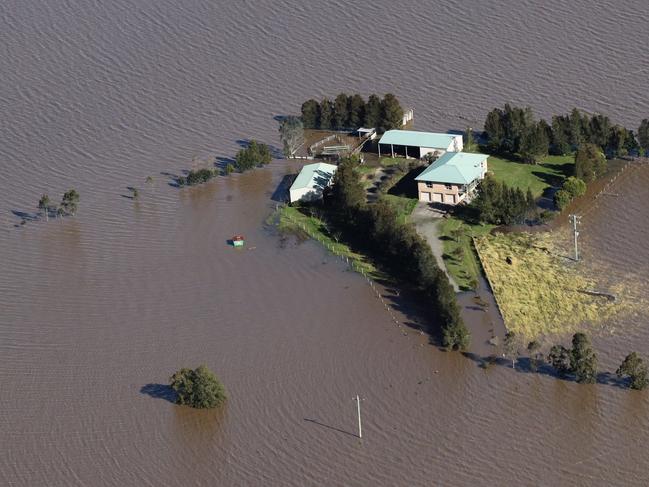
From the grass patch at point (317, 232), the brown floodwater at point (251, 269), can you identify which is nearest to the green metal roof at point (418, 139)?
the brown floodwater at point (251, 269)

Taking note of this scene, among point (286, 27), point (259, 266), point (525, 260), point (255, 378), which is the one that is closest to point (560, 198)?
point (525, 260)

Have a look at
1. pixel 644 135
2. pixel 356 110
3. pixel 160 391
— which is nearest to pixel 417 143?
pixel 356 110

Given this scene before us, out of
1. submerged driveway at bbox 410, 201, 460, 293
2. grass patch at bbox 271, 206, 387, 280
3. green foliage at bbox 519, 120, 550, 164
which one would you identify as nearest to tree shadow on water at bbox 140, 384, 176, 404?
grass patch at bbox 271, 206, 387, 280

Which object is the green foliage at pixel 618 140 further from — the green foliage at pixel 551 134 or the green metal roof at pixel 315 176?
the green metal roof at pixel 315 176

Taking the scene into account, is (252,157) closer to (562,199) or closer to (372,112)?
(372,112)

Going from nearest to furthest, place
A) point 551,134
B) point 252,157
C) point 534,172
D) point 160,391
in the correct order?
point 160,391, point 534,172, point 551,134, point 252,157
